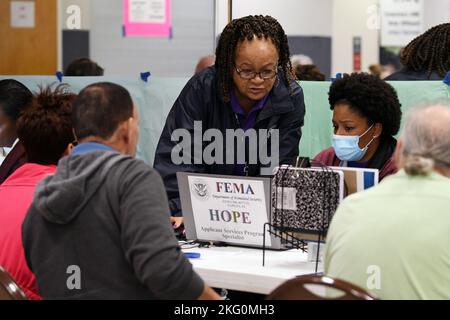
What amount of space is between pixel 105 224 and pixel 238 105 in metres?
1.51

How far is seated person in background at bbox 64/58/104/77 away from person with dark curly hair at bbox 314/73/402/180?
2.69m

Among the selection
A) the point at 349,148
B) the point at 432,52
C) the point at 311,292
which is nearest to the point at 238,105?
the point at 349,148

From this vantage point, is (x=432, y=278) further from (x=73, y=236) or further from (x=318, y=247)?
(x=73, y=236)

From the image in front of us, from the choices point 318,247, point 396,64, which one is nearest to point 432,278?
point 318,247

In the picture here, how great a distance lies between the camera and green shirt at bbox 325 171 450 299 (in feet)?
7.22

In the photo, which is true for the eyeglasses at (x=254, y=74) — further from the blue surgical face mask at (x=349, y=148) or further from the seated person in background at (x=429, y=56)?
the seated person in background at (x=429, y=56)

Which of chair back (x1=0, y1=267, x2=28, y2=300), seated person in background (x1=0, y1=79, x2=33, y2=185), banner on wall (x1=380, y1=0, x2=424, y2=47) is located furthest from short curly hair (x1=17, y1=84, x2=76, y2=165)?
banner on wall (x1=380, y1=0, x2=424, y2=47)

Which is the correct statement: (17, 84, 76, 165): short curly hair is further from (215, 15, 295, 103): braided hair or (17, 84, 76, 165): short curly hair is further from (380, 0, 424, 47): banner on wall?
(380, 0, 424, 47): banner on wall

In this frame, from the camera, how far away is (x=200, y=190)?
320cm

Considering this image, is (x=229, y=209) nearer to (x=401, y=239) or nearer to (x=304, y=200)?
(x=304, y=200)

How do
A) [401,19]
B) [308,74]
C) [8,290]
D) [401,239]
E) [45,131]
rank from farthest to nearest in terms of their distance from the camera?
[401,19] < [308,74] < [45,131] < [8,290] < [401,239]

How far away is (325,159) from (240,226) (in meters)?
0.71

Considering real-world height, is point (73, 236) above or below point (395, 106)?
below

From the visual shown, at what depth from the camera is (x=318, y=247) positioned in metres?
2.93
